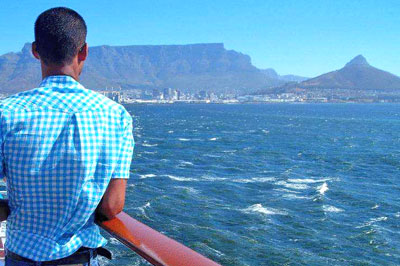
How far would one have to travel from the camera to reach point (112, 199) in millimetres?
1887

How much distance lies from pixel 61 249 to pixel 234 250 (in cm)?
1520

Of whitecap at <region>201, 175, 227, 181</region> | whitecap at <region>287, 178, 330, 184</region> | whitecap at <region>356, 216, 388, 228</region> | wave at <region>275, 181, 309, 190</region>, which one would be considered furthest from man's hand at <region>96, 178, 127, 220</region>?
whitecap at <region>287, 178, 330, 184</region>

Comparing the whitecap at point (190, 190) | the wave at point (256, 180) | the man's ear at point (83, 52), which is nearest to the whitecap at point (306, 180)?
the wave at point (256, 180)

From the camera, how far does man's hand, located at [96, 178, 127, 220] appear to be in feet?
6.04

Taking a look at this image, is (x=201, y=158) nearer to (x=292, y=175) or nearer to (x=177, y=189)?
(x=292, y=175)

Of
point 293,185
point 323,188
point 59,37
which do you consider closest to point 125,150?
point 59,37

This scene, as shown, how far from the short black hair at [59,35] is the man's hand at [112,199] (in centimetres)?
48

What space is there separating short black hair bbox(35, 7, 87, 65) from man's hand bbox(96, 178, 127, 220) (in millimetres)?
479

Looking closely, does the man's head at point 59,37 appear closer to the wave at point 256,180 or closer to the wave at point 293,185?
the wave at point 293,185

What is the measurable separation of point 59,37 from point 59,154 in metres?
0.43

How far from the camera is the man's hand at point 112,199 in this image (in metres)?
1.84

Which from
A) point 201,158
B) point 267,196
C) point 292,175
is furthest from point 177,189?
point 201,158

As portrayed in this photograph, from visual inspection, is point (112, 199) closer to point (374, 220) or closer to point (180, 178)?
point (374, 220)

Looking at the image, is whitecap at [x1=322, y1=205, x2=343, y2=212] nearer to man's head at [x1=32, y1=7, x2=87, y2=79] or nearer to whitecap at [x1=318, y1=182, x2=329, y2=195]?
whitecap at [x1=318, y1=182, x2=329, y2=195]
